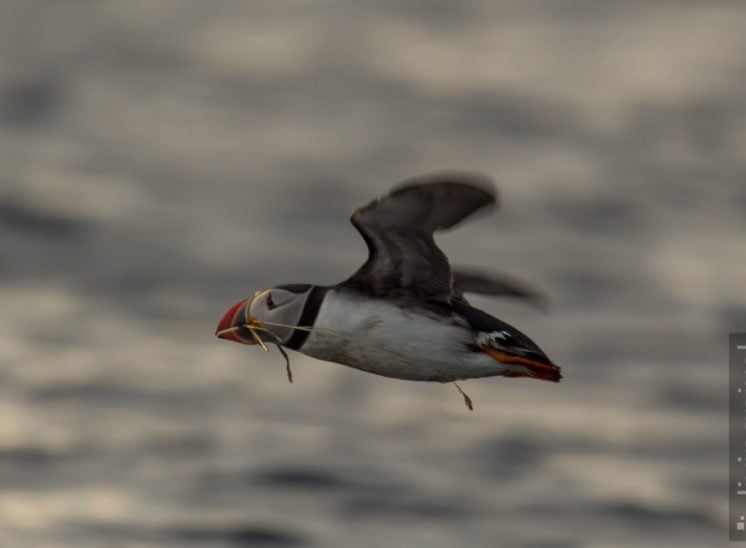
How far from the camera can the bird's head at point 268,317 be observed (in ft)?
39.4

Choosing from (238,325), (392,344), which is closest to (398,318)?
(392,344)

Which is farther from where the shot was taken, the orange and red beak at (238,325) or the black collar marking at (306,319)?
the orange and red beak at (238,325)

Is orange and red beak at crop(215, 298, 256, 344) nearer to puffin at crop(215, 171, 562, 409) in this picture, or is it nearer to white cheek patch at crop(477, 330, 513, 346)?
puffin at crop(215, 171, 562, 409)

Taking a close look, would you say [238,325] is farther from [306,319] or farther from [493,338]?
[493,338]

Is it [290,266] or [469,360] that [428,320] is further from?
[290,266]

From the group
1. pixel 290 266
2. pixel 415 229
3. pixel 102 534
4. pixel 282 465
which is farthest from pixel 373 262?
pixel 290 266

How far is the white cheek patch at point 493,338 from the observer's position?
11984 mm

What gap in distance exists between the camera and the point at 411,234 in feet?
39.4

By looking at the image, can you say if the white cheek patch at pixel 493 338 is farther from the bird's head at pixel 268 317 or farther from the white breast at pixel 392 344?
the bird's head at pixel 268 317

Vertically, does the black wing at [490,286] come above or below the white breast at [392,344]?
above

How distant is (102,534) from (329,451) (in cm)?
2039

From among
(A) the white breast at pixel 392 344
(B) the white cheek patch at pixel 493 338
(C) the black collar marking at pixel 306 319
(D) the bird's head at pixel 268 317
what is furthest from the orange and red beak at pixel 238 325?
(B) the white cheek patch at pixel 493 338

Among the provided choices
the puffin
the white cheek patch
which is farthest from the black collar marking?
the white cheek patch

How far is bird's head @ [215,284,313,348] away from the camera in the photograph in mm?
12023
